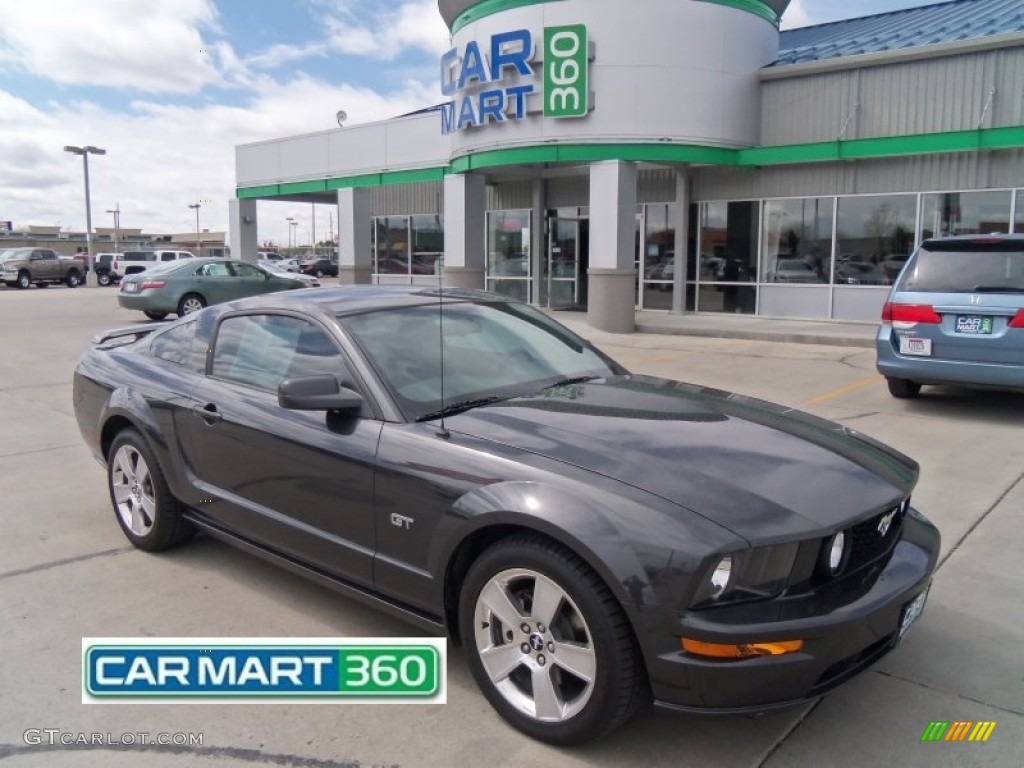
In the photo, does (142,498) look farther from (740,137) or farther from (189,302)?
(740,137)

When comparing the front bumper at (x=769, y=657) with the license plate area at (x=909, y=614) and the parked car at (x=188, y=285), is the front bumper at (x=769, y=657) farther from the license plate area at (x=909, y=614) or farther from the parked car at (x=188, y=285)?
the parked car at (x=188, y=285)

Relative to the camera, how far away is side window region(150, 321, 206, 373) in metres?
4.55

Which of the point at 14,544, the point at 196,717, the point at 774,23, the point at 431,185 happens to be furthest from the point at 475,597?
the point at 431,185

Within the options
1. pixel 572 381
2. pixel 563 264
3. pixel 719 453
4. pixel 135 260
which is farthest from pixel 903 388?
pixel 135 260

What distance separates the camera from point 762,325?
16062 millimetres

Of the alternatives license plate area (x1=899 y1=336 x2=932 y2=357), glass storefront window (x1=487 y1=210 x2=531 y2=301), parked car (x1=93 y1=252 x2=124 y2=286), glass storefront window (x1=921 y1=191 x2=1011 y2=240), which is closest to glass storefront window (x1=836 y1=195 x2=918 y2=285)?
glass storefront window (x1=921 y1=191 x2=1011 y2=240)

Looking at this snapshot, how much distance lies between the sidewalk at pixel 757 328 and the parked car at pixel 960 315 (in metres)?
5.55

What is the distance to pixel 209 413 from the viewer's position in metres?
4.16

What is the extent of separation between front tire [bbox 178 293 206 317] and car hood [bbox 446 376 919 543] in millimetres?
16153

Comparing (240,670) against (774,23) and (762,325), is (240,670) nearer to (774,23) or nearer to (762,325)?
(762,325)

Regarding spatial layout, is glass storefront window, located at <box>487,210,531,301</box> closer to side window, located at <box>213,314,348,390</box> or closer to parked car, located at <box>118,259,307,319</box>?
parked car, located at <box>118,259,307,319</box>

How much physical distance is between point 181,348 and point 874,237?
14505 mm

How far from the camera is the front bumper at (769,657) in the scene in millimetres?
2490

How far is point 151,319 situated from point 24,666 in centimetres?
1751
